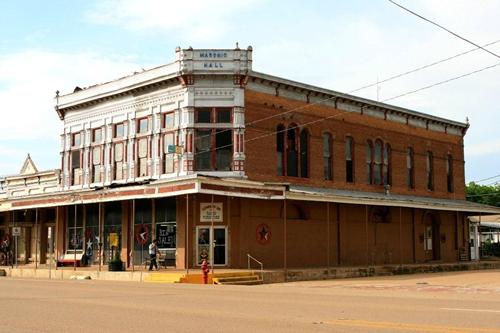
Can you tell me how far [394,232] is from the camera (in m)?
41.9

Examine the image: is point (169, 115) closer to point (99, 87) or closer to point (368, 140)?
point (99, 87)

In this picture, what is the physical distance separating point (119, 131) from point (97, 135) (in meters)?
2.15

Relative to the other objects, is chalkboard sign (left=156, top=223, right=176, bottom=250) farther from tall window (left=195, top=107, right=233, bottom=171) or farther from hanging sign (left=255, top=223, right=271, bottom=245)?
hanging sign (left=255, top=223, right=271, bottom=245)

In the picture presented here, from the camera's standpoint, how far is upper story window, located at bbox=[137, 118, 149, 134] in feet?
123

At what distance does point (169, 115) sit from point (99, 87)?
691cm

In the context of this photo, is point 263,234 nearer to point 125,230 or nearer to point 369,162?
point 125,230

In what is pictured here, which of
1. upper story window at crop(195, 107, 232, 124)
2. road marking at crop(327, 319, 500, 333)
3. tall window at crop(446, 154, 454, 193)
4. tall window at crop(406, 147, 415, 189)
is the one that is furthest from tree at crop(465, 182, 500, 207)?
road marking at crop(327, 319, 500, 333)

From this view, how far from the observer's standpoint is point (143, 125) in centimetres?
3772

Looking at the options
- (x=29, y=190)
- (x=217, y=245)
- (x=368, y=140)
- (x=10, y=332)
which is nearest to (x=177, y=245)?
(x=217, y=245)

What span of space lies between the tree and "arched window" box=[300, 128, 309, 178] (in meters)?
67.4

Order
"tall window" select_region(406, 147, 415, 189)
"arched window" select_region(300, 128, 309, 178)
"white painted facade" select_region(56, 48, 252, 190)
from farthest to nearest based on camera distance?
"tall window" select_region(406, 147, 415, 189), "arched window" select_region(300, 128, 309, 178), "white painted facade" select_region(56, 48, 252, 190)

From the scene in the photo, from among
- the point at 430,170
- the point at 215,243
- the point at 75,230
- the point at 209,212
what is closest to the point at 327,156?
the point at 209,212

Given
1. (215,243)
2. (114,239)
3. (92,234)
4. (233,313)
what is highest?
(92,234)

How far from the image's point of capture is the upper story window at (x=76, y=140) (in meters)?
41.9
